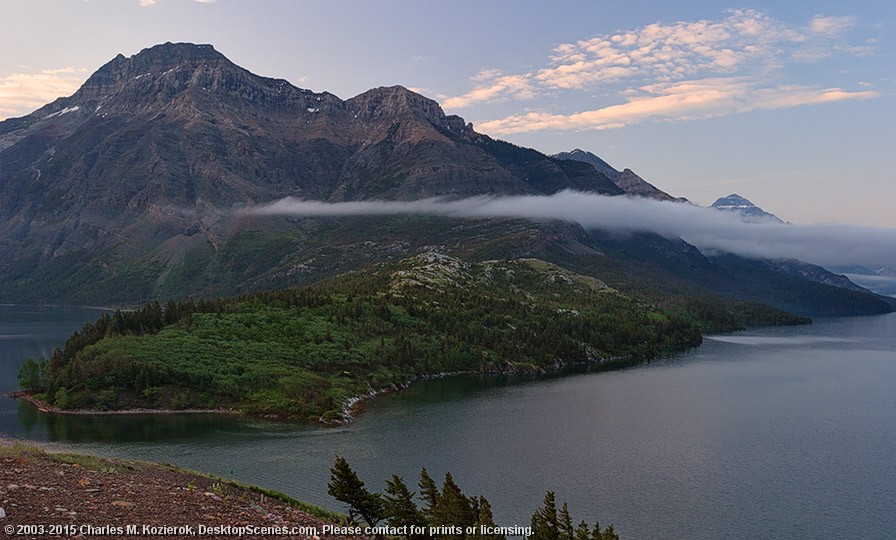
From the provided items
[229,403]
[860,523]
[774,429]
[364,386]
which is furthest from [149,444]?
[774,429]

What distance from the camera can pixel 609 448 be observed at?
94.6 m

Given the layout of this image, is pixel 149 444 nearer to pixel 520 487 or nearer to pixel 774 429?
pixel 520 487

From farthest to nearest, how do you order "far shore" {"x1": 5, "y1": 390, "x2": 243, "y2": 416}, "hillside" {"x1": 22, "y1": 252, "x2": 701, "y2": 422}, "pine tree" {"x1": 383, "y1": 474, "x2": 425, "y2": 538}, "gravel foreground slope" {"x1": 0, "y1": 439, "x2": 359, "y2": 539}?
"hillside" {"x1": 22, "y1": 252, "x2": 701, "y2": 422} → "far shore" {"x1": 5, "y1": 390, "x2": 243, "y2": 416} → "pine tree" {"x1": 383, "y1": 474, "x2": 425, "y2": 538} → "gravel foreground slope" {"x1": 0, "y1": 439, "x2": 359, "y2": 539}

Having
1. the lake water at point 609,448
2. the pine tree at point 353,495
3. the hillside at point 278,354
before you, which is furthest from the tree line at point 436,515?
the hillside at point 278,354

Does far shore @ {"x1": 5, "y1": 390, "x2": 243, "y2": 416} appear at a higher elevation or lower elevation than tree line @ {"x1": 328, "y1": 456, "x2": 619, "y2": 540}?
lower

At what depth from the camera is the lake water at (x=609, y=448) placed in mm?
69750

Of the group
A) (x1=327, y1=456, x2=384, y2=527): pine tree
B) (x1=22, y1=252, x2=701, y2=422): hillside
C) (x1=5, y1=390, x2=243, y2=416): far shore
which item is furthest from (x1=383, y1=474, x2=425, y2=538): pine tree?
(x1=5, y1=390, x2=243, y2=416): far shore

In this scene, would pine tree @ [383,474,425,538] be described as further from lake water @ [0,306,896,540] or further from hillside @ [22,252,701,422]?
hillside @ [22,252,701,422]

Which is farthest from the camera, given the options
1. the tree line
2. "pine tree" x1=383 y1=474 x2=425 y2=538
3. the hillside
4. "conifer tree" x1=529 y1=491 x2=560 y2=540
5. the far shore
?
the hillside

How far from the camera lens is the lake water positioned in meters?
69.8

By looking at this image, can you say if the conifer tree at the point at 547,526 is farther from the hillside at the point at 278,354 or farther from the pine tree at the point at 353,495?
the hillside at the point at 278,354

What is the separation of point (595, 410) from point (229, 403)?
68613 mm

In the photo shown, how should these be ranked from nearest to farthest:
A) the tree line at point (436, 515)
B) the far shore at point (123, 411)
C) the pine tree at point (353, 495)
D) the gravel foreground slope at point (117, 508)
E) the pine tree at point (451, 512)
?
the gravel foreground slope at point (117, 508), the tree line at point (436, 515), the pine tree at point (353, 495), the pine tree at point (451, 512), the far shore at point (123, 411)

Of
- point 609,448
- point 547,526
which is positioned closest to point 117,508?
point 547,526
